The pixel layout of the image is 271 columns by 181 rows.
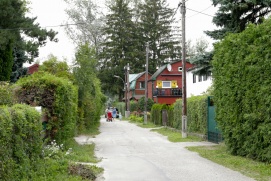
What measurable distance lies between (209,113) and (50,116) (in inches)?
366

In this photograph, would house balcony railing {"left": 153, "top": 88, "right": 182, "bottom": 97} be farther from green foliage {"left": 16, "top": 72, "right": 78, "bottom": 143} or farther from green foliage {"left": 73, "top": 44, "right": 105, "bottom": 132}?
green foliage {"left": 16, "top": 72, "right": 78, "bottom": 143}

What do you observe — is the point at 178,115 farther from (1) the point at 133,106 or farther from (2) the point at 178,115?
(1) the point at 133,106

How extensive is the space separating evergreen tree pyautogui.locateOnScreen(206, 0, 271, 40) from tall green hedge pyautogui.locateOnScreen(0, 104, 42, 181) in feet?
40.2

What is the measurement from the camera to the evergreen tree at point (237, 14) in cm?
1931

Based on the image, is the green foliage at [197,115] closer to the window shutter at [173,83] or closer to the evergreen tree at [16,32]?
the evergreen tree at [16,32]

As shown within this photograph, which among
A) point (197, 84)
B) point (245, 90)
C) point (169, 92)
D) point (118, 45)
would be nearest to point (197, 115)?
point (245, 90)

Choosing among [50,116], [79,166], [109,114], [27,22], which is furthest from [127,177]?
[109,114]

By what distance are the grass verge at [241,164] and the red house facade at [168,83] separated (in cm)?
4789

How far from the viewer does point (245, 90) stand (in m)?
14.0

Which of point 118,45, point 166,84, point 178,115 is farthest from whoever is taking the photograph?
point 118,45

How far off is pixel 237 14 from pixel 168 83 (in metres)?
46.8

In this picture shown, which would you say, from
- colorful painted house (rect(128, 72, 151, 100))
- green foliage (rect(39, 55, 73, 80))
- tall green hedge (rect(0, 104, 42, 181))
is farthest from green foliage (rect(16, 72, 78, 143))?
colorful painted house (rect(128, 72, 151, 100))

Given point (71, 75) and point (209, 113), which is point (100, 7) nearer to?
point (71, 75)

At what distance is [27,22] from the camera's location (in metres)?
28.1
